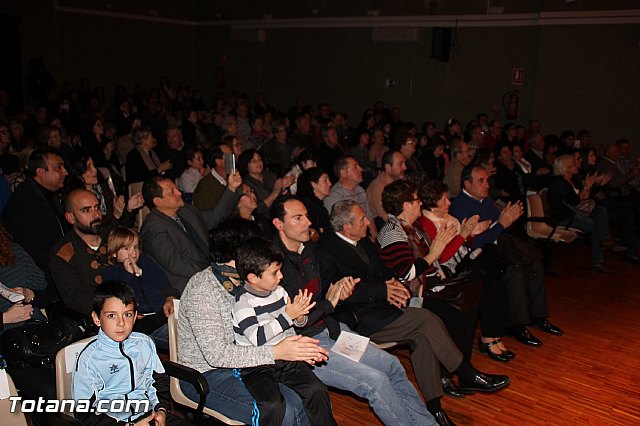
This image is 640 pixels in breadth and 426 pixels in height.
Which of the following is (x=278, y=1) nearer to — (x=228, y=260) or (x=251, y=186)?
(x=251, y=186)

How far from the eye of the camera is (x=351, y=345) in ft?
9.73

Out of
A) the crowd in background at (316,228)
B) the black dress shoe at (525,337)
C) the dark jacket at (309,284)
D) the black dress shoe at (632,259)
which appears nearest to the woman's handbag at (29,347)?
the crowd in background at (316,228)

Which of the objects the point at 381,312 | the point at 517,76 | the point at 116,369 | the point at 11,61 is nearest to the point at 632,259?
the point at 381,312

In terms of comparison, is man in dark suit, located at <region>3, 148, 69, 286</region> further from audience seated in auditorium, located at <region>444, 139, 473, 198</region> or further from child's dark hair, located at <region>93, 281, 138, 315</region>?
audience seated in auditorium, located at <region>444, 139, 473, 198</region>

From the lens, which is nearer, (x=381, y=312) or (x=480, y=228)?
(x=381, y=312)

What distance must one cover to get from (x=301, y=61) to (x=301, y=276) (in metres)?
11.1

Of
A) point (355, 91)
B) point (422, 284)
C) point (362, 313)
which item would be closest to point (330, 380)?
point (362, 313)

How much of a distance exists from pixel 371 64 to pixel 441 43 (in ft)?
5.97

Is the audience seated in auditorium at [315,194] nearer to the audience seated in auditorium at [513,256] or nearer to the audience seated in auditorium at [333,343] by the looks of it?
the audience seated in auditorium at [513,256]

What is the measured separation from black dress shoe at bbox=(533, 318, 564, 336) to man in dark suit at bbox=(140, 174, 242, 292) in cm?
271

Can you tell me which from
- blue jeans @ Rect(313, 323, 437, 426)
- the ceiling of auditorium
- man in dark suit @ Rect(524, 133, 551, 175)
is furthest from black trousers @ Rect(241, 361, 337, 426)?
the ceiling of auditorium

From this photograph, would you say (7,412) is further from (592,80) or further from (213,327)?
(592,80)

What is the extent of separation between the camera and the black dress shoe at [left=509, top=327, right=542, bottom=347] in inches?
170

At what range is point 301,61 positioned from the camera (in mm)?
13461
